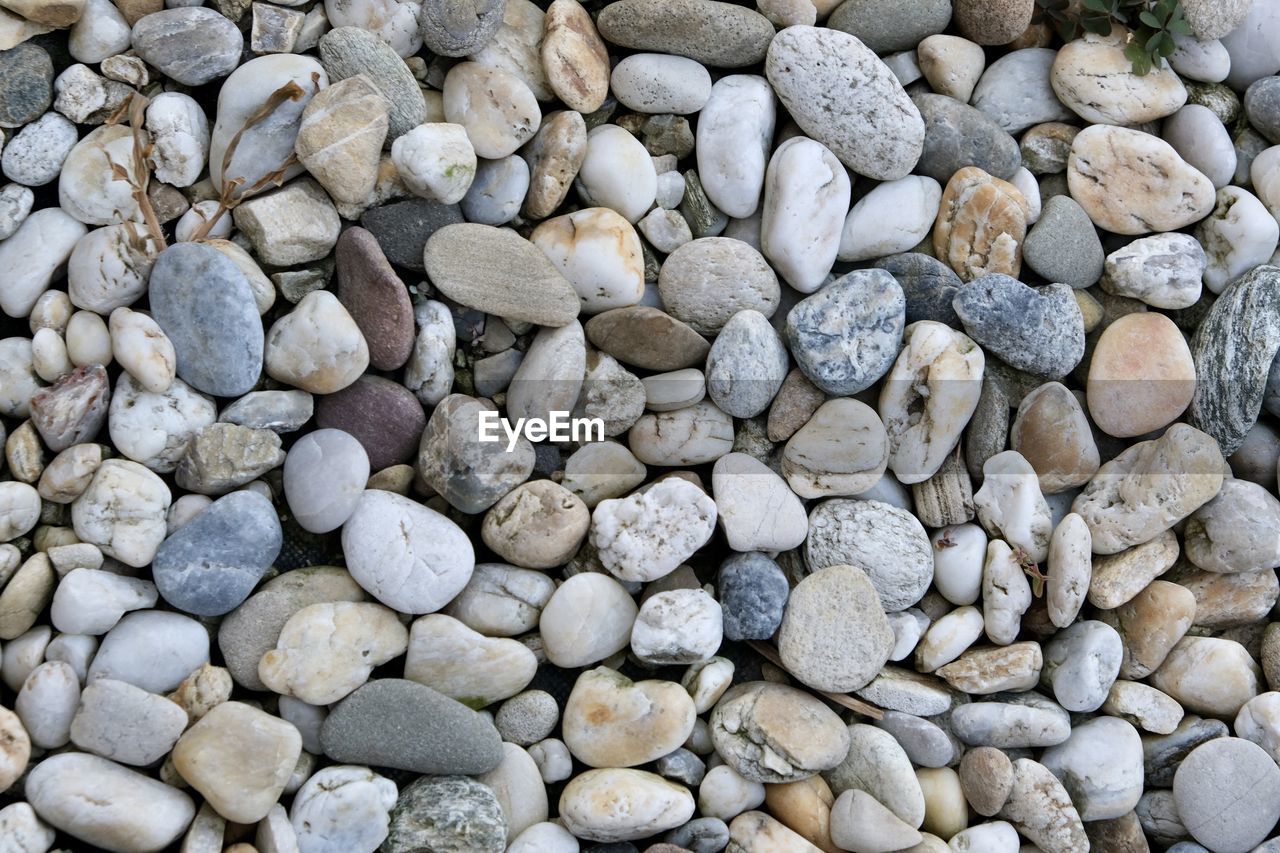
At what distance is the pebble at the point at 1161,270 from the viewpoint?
2008 millimetres

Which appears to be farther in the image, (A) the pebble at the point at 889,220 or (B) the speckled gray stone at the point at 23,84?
(A) the pebble at the point at 889,220

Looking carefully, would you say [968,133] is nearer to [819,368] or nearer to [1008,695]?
[819,368]

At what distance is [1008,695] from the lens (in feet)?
6.41

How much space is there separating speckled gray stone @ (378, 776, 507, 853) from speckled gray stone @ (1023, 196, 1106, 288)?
1.32 metres

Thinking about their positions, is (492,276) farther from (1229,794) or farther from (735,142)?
(1229,794)

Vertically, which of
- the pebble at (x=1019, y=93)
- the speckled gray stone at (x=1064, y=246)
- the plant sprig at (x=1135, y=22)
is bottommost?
the speckled gray stone at (x=1064, y=246)

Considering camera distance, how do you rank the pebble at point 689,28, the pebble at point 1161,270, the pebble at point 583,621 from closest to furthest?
1. the pebble at point 583,621
2. the pebble at point 689,28
3. the pebble at point 1161,270

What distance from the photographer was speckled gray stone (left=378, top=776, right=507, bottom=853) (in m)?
1.67

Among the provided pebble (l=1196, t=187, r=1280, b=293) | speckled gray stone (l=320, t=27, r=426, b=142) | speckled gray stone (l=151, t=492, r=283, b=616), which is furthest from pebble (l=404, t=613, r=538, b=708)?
pebble (l=1196, t=187, r=1280, b=293)

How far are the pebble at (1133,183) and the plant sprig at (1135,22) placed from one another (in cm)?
14

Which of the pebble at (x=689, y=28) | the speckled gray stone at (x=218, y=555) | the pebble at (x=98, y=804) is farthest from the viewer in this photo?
the pebble at (x=689, y=28)

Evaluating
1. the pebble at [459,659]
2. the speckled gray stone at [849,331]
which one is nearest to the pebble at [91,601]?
the pebble at [459,659]

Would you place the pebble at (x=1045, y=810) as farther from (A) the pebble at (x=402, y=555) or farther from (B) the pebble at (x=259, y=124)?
(B) the pebble at (x=259, y=124)

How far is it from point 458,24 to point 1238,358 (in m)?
1.47
